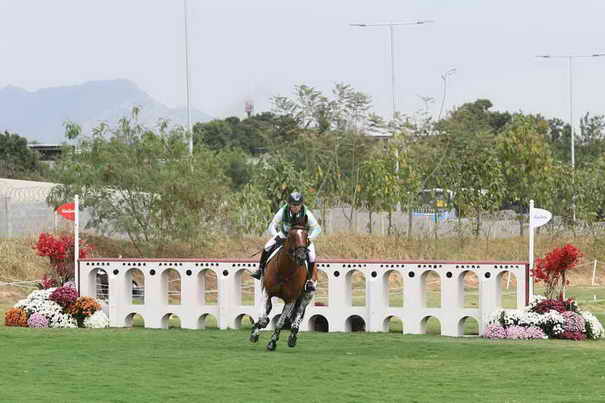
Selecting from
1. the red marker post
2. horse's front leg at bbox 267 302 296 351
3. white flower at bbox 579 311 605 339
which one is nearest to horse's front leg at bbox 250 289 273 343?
horse's front leg at bbox 267 302 296 351

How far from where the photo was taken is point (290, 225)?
18.6 meters

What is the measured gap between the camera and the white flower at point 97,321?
24125mm

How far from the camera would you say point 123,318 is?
82.0 ft

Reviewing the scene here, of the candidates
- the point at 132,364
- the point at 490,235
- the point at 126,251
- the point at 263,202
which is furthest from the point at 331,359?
the point at 490,235

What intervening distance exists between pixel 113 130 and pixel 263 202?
22.8 feet

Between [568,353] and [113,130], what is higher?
[113,130]

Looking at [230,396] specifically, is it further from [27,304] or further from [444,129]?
[444,129]

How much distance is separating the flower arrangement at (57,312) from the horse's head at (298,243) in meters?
7.20

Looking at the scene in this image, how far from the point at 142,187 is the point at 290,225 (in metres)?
21.5

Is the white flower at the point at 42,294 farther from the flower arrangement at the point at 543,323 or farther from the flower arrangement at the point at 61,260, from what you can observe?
the flower arrangement at the point at 543,323

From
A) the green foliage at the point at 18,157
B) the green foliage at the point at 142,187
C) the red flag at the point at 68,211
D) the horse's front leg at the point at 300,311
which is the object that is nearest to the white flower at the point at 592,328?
the horse's front leg at the point at 300,311

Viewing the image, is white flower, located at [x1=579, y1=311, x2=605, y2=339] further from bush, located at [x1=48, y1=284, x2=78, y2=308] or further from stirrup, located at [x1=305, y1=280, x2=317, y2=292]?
bush, located at [x1=48, y1=284, x2=78, y2=308]

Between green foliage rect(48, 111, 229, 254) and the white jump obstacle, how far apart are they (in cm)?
1418

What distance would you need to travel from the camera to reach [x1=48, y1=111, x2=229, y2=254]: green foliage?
39.3 meters
